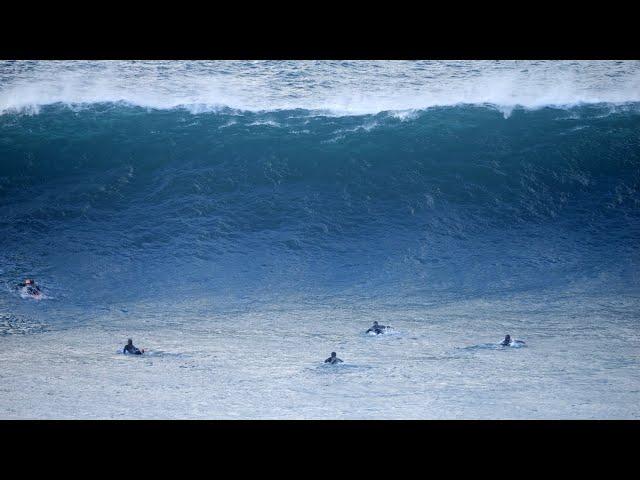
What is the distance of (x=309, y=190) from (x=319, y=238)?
4.38 ft

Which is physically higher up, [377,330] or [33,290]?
[33,290]

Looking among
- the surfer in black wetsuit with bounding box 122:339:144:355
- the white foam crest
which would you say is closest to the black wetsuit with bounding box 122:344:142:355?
the surfer in black wetsuit with bounding box 122:339:144:355

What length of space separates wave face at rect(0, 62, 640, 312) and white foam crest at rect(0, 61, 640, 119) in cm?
5

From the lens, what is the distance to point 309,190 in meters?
15.7

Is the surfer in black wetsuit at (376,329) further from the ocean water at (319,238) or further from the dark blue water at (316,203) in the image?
the dark blue water at (316,203)

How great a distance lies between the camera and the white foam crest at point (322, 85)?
1641cm

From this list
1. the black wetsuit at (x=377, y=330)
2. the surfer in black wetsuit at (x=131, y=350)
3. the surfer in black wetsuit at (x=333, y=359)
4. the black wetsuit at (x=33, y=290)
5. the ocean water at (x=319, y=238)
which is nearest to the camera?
the ocean water at (x=319, y=238)

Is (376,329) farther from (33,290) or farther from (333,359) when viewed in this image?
(33,290)

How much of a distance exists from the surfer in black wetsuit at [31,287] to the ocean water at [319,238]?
A: 0.15 metres

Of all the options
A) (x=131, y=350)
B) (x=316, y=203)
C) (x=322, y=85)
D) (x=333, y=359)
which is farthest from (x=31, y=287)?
(x=322, y=85)

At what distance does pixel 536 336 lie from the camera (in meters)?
11.8

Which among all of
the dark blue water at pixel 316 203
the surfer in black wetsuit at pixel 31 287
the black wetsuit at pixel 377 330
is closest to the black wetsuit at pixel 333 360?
the black wetsuit at pixel 377 330

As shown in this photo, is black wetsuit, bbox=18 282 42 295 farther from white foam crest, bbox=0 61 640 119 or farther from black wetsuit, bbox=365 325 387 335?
black wetsuit, bbox=365 325 387 335

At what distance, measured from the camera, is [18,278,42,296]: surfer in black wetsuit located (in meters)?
13.2
